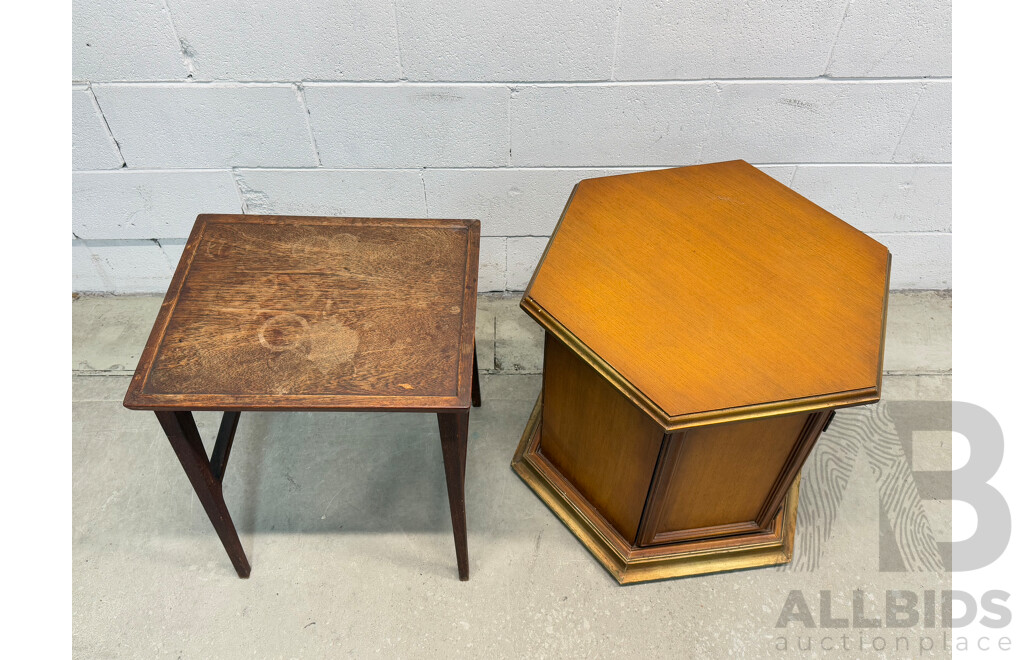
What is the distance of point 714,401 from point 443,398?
0.57 meters

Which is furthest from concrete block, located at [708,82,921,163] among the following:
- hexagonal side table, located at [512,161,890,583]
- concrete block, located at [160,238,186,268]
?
concrete block, located at [160,238,186,268]

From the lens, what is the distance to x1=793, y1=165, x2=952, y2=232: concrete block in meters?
2.32

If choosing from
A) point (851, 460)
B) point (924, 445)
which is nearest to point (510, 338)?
point (851, 460)

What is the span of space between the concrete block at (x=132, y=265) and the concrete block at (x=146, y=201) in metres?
0.06

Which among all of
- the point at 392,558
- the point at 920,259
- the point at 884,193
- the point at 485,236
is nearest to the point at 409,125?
the point at 485,236

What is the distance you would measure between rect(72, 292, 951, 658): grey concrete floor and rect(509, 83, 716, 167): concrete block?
2.71ft

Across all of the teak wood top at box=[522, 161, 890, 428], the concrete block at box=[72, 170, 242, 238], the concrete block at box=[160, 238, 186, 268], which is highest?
the teak wood top at box=[522, 161, 890, 428]

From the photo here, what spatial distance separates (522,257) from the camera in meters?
2.56

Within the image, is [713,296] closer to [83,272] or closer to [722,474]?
[722,474]

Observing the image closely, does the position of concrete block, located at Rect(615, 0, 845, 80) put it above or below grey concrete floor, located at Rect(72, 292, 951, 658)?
above

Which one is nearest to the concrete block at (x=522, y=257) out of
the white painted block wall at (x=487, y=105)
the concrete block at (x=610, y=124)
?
the white painted block wall at (x=487, y=105)

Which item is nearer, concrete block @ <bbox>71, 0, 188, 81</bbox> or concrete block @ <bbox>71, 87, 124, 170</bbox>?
Result: concrete block @ <bbox>71, 0, 188, 81</bbox>

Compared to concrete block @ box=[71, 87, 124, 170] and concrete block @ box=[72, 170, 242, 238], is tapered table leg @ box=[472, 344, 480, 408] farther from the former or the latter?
concrete block @ box=[71, 87, 124, 170]

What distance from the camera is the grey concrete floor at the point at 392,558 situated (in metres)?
1.86
